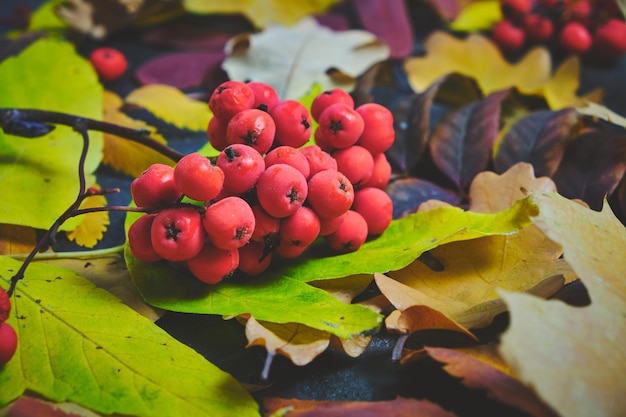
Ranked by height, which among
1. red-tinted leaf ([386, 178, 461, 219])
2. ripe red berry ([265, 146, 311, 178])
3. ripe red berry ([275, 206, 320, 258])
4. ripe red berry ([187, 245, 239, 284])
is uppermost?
ripe red berry ([265, 146, 311, 178])

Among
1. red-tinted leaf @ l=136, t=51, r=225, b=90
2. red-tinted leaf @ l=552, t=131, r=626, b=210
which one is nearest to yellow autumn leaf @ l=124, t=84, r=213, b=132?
red-tinted leaf @ l=136, t=51, r=225, b=90

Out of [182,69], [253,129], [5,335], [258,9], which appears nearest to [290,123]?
[253,129]

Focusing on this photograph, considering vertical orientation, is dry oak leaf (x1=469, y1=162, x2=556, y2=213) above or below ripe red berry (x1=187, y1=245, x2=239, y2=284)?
Result: below

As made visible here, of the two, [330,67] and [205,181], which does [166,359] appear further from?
A: [330,67]

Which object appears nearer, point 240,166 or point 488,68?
point 240,166

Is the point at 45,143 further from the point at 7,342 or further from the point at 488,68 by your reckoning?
the point at 488,68

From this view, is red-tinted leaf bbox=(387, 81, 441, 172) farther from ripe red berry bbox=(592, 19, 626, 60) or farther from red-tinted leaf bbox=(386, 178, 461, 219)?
ripe red berry bbox=(592, 19, 626, 60)

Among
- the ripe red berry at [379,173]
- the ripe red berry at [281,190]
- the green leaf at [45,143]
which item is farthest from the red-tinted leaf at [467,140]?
the green leaf at [45,143]

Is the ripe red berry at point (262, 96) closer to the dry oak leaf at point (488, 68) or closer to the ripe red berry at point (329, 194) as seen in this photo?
the ripe red berry at point (329, 194)
